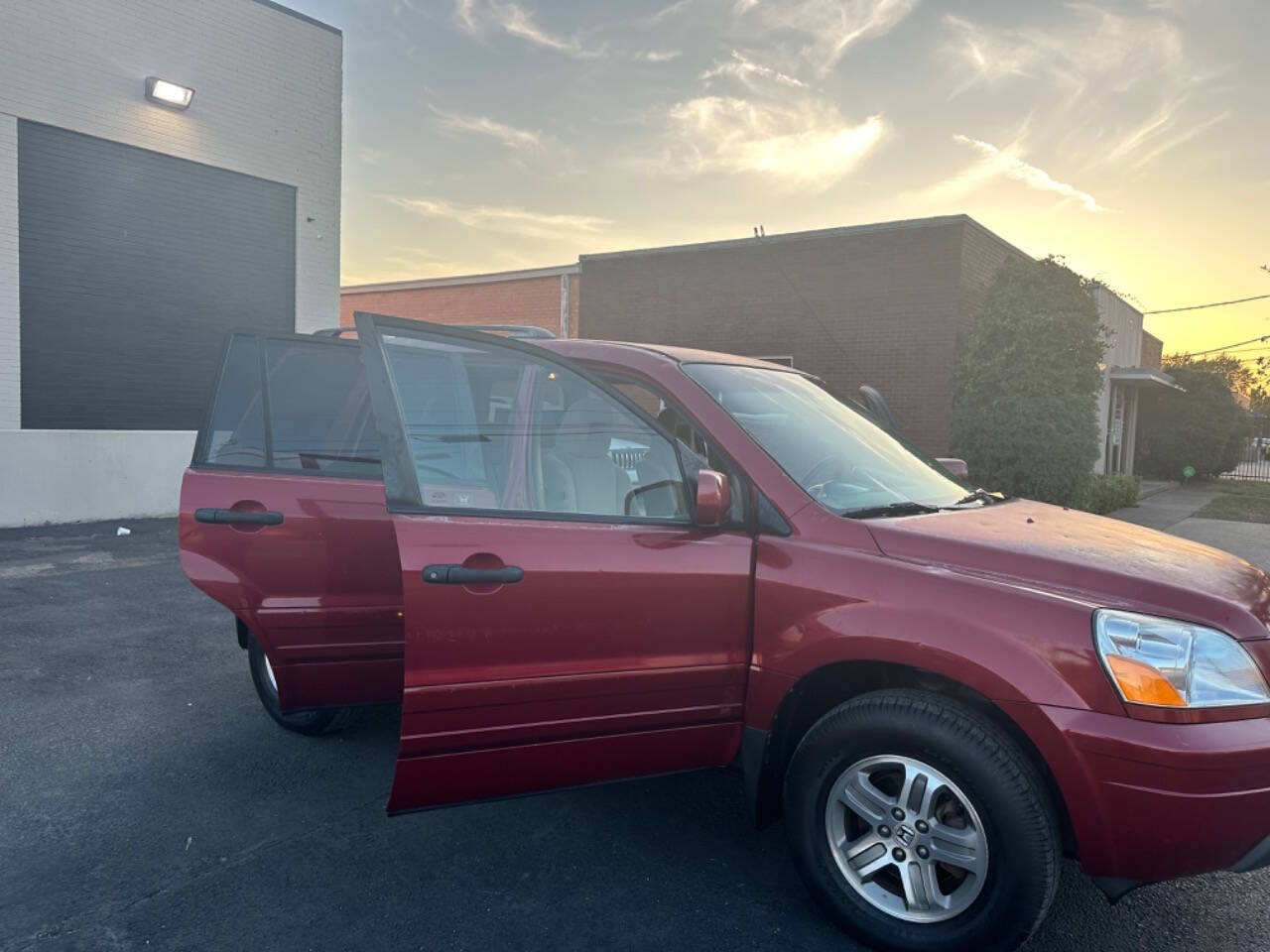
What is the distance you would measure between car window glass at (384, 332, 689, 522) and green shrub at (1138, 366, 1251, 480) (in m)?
27.0

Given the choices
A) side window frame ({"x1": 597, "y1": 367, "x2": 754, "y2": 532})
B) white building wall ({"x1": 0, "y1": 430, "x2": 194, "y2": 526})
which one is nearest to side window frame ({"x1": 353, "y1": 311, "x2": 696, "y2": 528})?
side window frame ({"x1": 597, "y1": 367, "x2": 754, "y2": 532})

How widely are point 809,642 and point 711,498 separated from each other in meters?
0.54

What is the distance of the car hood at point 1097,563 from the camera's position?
236 cm

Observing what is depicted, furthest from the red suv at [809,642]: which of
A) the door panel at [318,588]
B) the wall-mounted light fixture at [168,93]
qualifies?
the wall-mounted light fixture at [168,93]

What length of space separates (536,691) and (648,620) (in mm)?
418

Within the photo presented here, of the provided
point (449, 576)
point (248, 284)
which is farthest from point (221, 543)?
point (248, 284)

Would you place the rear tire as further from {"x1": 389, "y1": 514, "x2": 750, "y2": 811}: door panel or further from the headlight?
the headlight

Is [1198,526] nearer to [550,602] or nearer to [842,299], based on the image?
[842,299]

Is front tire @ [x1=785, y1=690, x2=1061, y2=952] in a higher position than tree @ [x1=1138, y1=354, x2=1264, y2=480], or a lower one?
lower

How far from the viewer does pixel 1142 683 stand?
224 centimetres

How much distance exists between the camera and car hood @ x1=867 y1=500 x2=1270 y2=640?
93.0 inches

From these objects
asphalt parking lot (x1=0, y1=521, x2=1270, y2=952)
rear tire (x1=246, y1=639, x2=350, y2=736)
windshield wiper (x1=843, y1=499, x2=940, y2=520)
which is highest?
windshield wiper (x1=843, y1=499, x2=940, y2=520)

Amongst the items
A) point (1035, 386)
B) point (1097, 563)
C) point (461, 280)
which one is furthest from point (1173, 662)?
point (461, 280)

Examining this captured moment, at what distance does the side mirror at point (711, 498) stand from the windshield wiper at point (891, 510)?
1.42ft
